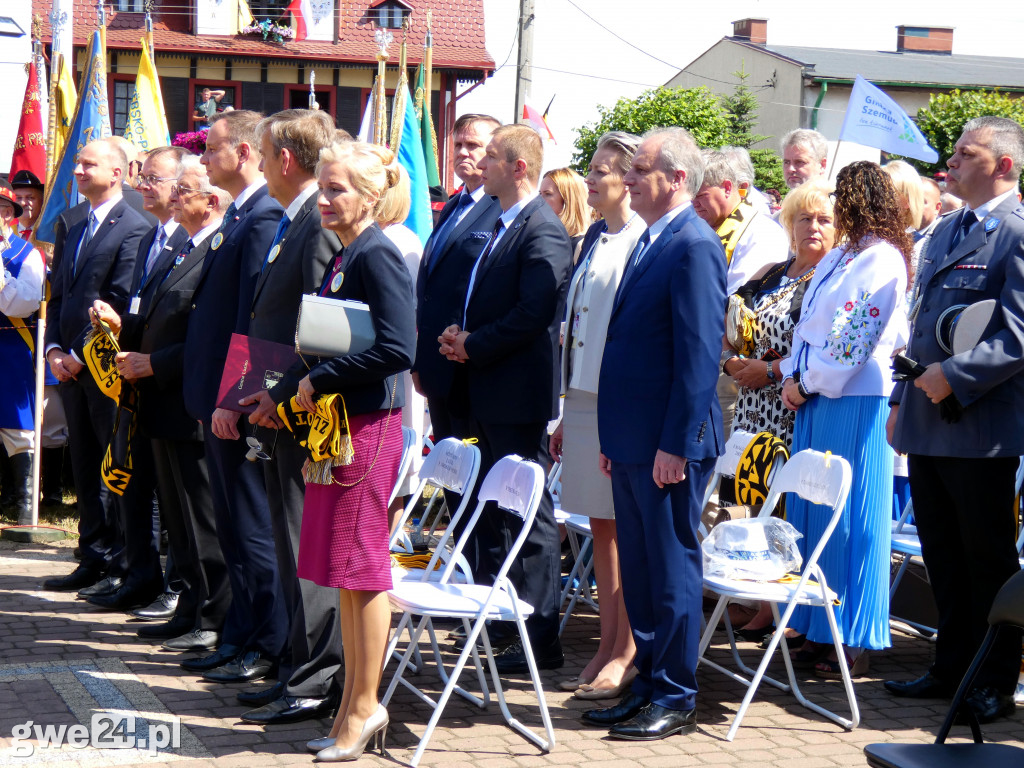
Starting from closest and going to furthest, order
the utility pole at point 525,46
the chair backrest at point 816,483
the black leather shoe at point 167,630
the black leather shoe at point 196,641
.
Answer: the chair backrest at point 816,483 → the black leather shoe at point 196,641 → the black leather shoe at point 167,630 → the utility pole at point 525,46

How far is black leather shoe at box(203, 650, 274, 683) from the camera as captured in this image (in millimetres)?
5074

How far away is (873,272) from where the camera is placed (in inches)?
203

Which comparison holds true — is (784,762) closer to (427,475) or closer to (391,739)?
(391,739)

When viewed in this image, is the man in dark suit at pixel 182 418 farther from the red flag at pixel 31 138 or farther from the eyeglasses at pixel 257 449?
the red flag at pixel 31 138

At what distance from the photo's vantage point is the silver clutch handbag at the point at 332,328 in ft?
13.2

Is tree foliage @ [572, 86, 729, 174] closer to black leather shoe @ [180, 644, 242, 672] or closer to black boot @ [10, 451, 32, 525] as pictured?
black boot @ [10, 451, 32, 525]

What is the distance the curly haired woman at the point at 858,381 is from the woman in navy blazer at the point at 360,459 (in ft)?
6.51

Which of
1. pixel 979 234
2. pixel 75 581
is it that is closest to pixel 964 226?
pixel 979 234

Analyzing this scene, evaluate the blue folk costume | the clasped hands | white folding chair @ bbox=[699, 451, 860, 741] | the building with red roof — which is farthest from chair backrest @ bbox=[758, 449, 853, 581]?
the building with red roof

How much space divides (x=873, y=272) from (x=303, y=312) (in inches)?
98.9

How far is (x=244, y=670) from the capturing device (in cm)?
510

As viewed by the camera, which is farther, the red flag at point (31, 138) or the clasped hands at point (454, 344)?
the red flag at point (31, 138)

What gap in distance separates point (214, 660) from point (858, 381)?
3053mm

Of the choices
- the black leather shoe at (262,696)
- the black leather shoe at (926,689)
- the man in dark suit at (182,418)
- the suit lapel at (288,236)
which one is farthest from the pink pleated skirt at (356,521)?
the black leather shoe at (926,689)
